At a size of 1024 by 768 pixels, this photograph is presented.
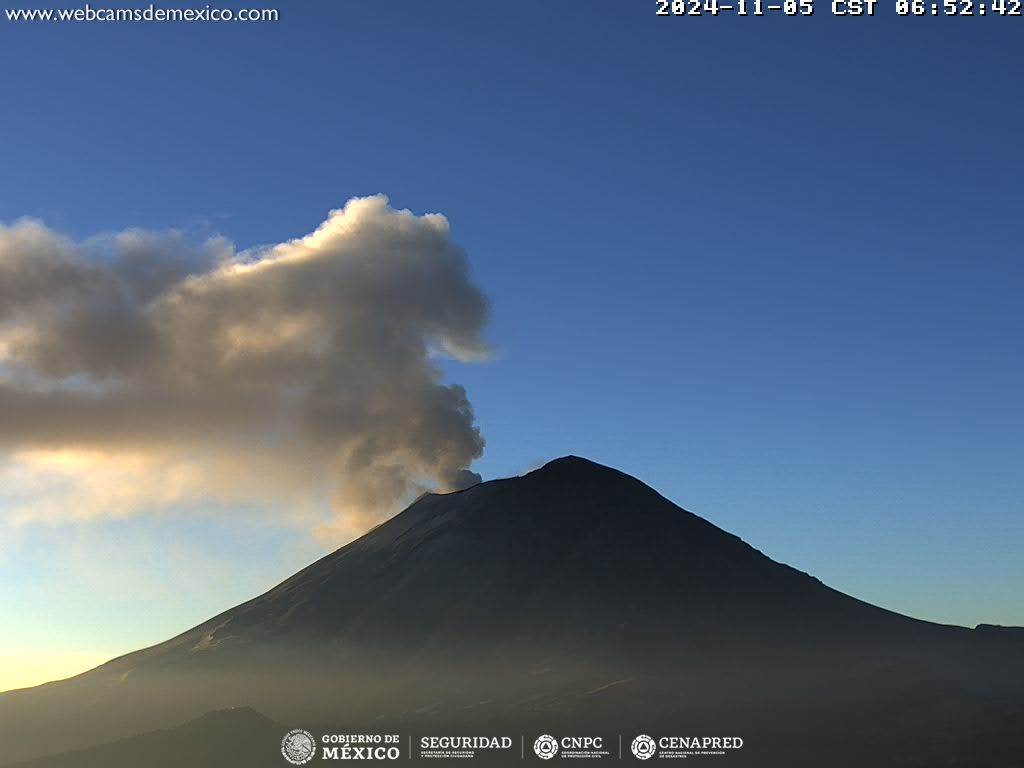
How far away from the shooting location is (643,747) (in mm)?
146375

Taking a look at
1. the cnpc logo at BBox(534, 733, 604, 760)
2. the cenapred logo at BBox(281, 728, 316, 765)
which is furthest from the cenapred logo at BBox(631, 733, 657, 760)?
the cenapred logo at BBox(281, 728, 316, 765)

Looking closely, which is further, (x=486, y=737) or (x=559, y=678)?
(x=559, y=678)

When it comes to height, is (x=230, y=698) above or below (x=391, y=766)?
above

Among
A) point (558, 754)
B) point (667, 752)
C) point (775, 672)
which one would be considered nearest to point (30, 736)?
point (558, 754)

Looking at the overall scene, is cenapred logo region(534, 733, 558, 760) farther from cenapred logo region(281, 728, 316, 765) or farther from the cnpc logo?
cenapred logo region(281, 728, 316, 765)

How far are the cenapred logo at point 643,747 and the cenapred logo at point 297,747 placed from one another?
37.2 m

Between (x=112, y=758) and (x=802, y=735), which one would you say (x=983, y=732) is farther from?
(x=112, y=758)

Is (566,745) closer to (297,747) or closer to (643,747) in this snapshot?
(643,747)

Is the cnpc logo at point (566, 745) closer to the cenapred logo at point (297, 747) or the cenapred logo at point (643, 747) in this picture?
the cenapred logo at point (643, 747)

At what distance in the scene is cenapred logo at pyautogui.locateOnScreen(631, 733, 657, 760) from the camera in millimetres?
144500

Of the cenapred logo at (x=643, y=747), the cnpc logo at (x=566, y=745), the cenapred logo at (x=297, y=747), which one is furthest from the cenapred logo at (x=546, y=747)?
the cenapred logo at (x=297, y=747)

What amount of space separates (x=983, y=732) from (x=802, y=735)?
20.4m

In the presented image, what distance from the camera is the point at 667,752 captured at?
145875 millimetres

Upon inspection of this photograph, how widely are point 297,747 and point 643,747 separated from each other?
39894 millimetres
